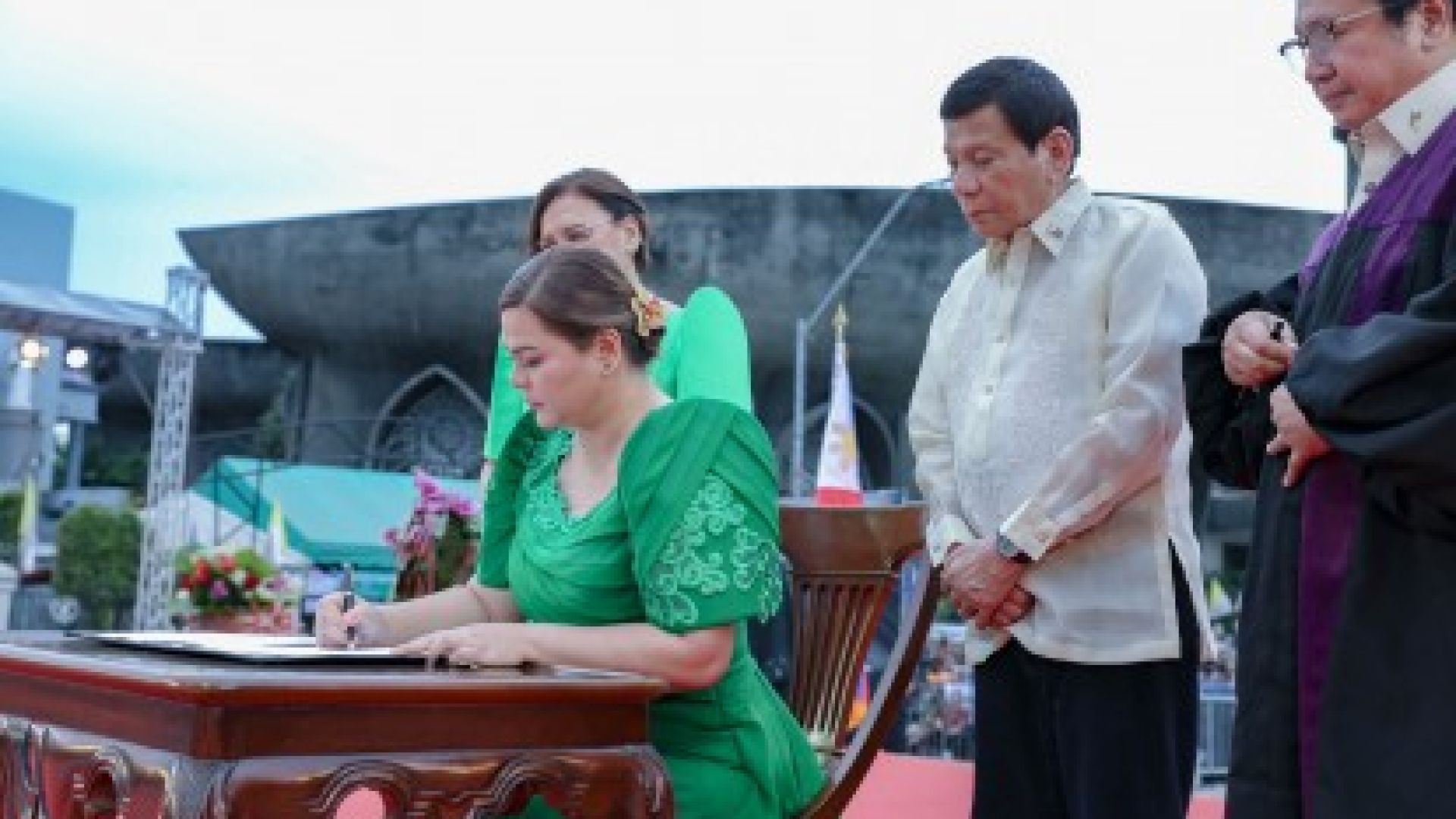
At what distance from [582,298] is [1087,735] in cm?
82

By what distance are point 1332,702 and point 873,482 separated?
62.9 ft

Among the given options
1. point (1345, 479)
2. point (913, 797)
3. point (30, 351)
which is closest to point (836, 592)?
point (1345, 479)

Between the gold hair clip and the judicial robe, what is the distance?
73 centimetres

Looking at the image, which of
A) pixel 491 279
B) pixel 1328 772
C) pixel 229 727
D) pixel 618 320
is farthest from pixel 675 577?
pixel 491 279

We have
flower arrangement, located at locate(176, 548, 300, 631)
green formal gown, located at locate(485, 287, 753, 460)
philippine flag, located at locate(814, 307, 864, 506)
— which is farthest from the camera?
philippine flag, located at locate(814, 307, 864, 506)

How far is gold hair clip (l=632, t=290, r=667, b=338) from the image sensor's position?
77.3 inches

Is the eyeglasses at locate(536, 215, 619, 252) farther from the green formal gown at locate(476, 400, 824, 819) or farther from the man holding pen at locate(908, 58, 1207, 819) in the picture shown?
the green formal gown at locate(476, 400, 824, 819)

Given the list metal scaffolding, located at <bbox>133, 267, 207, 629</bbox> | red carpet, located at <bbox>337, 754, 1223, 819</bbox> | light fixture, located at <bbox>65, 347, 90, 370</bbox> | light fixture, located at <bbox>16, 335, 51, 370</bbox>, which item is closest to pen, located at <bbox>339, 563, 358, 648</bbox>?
red carpet, located at <bbox>337, 754, 1223, 819</bbox>

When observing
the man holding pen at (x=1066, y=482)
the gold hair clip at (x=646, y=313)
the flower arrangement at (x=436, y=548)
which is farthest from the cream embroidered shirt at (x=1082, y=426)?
the flower arrangement at (x=436, y=548)

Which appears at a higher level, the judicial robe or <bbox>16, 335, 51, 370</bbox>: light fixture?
<bbox>16, 335, 51, 370</bbox>: light fixture

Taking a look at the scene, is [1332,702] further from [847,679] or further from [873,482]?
[873,482]

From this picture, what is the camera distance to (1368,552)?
4.91 feet

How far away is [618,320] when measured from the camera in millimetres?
1930

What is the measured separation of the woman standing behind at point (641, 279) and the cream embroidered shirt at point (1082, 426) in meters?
0.44
